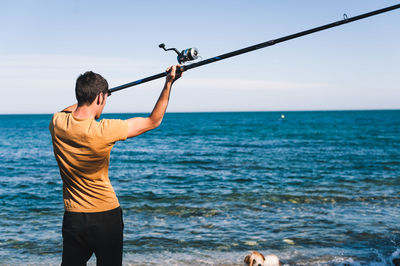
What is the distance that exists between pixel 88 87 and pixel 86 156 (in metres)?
0.53

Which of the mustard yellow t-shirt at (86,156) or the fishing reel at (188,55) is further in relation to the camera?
the fishing reel at (188,55)

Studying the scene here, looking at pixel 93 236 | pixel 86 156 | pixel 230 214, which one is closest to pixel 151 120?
pixel 86 156

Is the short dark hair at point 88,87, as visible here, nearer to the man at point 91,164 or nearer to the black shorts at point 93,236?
the man at point 91,164

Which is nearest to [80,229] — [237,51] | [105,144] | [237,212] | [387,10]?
[105,144]

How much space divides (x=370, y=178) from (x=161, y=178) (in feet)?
29.1

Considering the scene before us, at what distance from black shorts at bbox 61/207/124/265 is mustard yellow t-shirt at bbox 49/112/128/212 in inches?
2.5

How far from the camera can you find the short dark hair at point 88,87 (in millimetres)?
2698

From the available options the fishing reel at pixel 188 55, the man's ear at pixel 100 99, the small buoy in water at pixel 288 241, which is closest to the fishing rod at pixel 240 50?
the fishing reel at pixel 188 55

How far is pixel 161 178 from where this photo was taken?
51.7ft

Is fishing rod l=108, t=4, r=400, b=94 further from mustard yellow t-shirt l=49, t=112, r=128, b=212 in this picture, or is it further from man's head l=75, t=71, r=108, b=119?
mustard yellow t-shirt l=49, t=112, r=128, b=212

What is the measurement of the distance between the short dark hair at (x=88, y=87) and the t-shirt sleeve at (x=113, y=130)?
0.22 meters

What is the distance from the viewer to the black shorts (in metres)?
2.82

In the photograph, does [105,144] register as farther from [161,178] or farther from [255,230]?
[161,178]

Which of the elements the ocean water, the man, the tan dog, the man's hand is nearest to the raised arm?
the man
